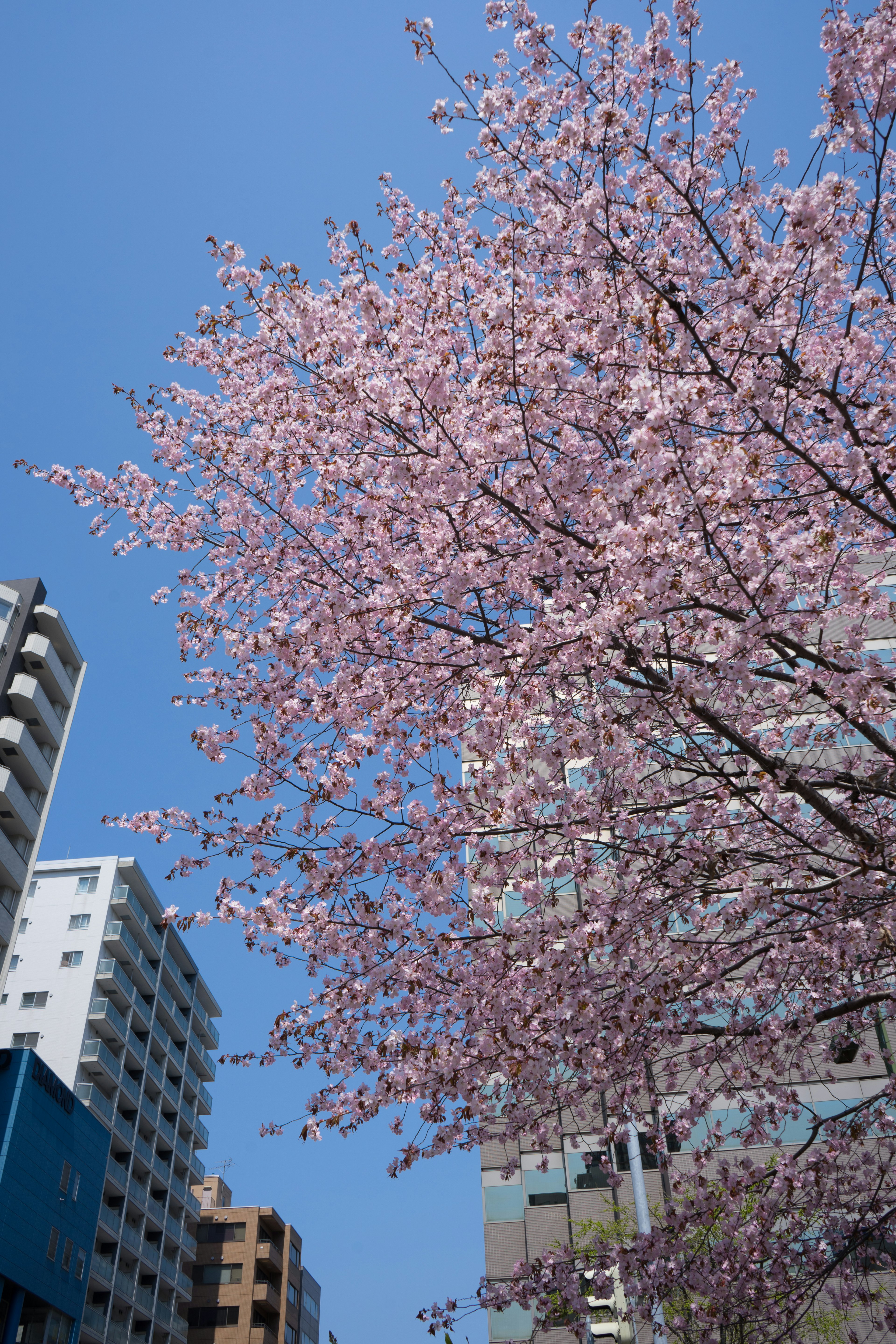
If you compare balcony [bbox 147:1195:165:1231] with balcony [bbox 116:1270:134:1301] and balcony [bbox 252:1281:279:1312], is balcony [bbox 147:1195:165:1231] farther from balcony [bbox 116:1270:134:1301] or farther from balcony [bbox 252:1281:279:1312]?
balcony [bbox 252:1281:279:1312]

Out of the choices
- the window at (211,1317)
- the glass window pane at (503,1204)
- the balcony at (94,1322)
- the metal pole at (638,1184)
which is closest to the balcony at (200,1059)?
the window at (211,1317)

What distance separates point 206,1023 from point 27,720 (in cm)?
2891

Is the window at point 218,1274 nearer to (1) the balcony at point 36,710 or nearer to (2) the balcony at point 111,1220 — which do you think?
(2) the balcony at point 111,1220

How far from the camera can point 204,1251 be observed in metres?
52.1

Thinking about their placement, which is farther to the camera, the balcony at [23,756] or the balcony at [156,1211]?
the balcony at [156,1211]

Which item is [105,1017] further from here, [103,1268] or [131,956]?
[103,1268]

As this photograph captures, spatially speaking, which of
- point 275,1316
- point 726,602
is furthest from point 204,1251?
point 726,602

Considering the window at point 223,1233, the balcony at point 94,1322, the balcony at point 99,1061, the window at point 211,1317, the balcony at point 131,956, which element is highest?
the balcony at point 131,956

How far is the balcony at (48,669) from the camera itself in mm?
36062

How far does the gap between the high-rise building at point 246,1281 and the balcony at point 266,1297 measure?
0.13 ft

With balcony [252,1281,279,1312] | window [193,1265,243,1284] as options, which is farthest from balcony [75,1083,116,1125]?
balcony [252,1281,279,1312]

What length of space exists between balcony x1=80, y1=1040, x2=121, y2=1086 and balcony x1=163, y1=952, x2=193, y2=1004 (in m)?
8.55

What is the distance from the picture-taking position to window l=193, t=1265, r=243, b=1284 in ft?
168

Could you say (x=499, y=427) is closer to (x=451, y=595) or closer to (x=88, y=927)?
(x=451, y=595)
